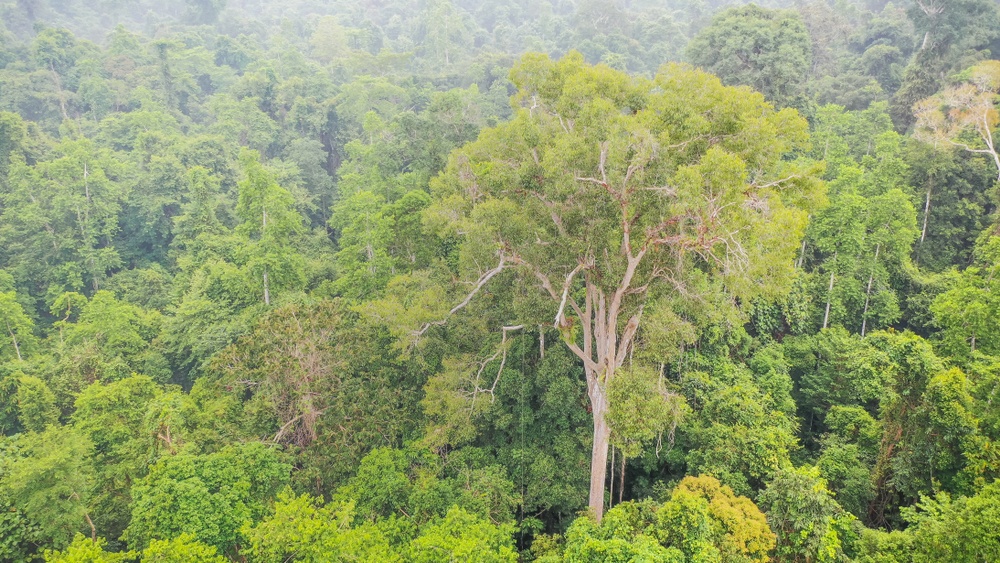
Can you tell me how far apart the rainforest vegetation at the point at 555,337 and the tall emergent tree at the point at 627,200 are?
0.22 ft

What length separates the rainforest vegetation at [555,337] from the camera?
9.80 metres

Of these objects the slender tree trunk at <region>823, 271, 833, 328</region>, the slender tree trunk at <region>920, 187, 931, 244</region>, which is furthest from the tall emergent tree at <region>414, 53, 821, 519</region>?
the slender tree trunk at <region>920, 187, 931, 244</region>

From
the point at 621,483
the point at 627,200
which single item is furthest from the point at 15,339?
the point at 627,200

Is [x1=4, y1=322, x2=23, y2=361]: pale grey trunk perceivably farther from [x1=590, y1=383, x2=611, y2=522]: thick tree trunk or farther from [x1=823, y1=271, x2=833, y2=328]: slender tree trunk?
[x1=823, y1=271, x2=833, y2=328]: slender tree trunk

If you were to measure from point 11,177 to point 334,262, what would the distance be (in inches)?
685

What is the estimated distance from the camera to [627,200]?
10.1 m

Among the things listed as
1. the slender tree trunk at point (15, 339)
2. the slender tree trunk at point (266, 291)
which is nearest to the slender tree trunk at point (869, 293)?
the slender tree trunk at point (266, 291)

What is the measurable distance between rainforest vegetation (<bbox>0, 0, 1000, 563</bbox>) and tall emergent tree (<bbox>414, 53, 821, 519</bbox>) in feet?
0.22

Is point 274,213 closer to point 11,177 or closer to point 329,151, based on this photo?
point 11,177

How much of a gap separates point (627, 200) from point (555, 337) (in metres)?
6.02

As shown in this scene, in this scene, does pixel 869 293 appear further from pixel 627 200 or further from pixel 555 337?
pixel 627 200

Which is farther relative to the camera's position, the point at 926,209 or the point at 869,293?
the point at 926,209

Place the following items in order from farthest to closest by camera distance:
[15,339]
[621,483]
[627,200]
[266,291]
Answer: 1. [15,339]
2. [266,291]
3. [621,483]
4. [627,200]

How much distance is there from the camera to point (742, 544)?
8.96 metres
